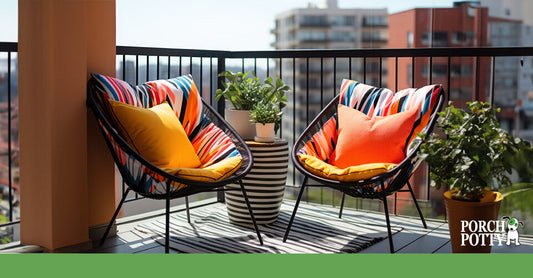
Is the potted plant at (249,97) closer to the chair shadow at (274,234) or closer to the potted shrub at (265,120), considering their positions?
the potted shrub at (265,120)

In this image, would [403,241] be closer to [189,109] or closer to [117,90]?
[189,109]

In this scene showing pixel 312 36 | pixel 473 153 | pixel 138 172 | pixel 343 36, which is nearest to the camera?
pixel 473 153

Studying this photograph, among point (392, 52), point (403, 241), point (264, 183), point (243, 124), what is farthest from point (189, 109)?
point (403, 241)

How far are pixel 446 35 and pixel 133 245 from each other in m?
23.0

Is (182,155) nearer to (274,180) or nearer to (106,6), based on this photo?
(274,180)

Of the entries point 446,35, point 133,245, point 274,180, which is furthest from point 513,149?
point 446,35

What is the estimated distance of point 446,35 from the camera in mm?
23328

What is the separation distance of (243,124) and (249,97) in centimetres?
18

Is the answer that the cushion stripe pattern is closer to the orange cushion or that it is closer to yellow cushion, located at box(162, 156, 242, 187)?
yellow cushion, located at box(162, 156, 242, 187)

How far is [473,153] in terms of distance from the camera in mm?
2246

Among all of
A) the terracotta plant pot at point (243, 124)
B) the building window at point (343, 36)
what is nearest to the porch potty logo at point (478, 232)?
the terracotta plant pot at point (243, 124)

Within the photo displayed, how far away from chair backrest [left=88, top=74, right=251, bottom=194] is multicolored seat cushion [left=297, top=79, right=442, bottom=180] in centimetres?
46

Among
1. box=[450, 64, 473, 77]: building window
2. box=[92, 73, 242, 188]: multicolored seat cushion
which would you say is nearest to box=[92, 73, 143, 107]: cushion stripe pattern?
box=[92, 73, 242, 188]: multicolored seat cushion

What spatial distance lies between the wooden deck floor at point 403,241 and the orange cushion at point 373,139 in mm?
455
